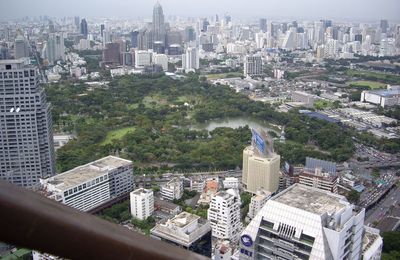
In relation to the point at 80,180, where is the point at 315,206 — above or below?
above

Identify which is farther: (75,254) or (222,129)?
(222,129)

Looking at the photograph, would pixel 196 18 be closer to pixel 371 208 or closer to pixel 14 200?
pixel 371 208

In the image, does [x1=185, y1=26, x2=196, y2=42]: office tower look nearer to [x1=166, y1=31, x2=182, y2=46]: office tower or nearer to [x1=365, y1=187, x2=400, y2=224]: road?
[x1=166, y1=31, x2=182, y2=46]: office tower

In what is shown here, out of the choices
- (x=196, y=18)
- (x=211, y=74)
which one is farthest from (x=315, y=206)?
(x=196, y=18)

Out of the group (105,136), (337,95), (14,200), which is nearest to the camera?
(14,200)

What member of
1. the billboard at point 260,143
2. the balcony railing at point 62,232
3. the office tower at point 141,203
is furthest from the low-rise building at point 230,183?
the balcony railing at point 62,232

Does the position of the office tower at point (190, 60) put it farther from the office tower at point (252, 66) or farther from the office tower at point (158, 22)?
the office tower at point (158, 22)
